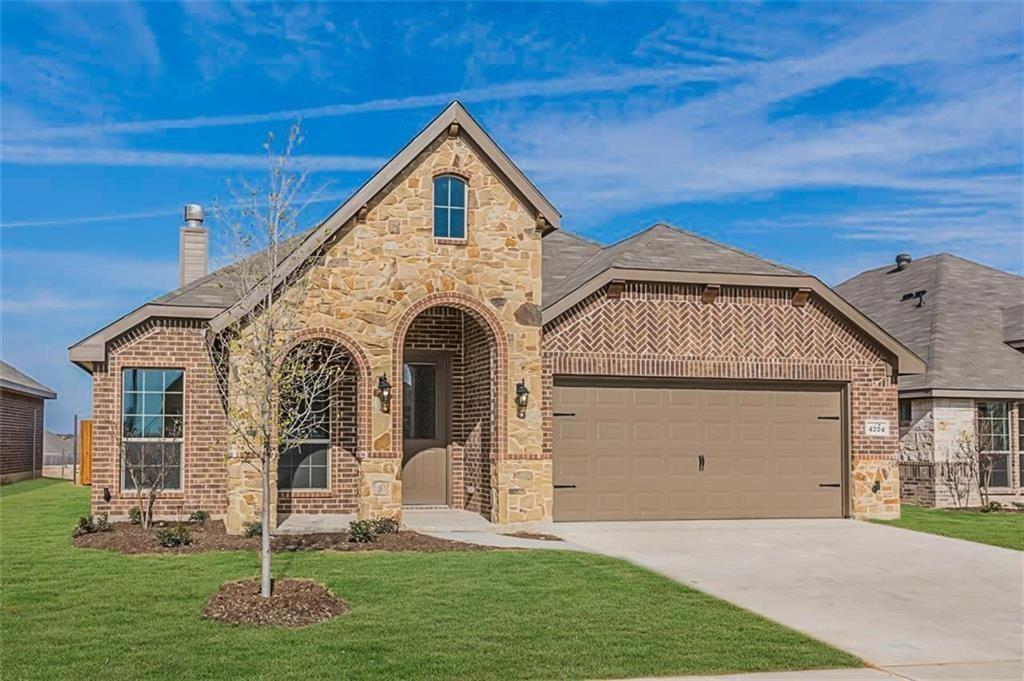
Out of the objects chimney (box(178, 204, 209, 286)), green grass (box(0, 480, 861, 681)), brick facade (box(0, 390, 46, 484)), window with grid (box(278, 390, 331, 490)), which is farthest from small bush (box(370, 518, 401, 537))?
brick facade (box(0, 390, 46, 484))

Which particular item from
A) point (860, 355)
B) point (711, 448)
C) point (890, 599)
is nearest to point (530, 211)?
point (711, 448)

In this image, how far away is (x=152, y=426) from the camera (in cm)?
1670

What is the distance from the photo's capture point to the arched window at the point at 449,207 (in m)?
15.6

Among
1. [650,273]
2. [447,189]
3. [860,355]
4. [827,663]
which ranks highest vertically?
[447,189]

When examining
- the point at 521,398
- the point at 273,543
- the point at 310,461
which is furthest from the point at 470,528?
the point at 310,461

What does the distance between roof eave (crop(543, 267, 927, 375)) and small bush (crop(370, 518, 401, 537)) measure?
4.13m

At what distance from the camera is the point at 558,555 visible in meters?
12.6

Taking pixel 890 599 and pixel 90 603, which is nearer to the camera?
pixel 90 603

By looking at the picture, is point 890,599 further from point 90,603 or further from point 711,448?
point 90,603

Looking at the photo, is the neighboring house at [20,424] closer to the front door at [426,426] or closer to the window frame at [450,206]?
the front door at [426,426]

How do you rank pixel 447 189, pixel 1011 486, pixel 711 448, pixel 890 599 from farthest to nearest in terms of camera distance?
1. pixel 1011 486
2. pixel 711 448
3. pixel 447 189
4. pixel 890 599

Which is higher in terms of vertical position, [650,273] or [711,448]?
[650,273]

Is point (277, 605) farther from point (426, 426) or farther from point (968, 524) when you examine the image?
point (968, 524)

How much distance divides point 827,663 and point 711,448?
9.38 m
